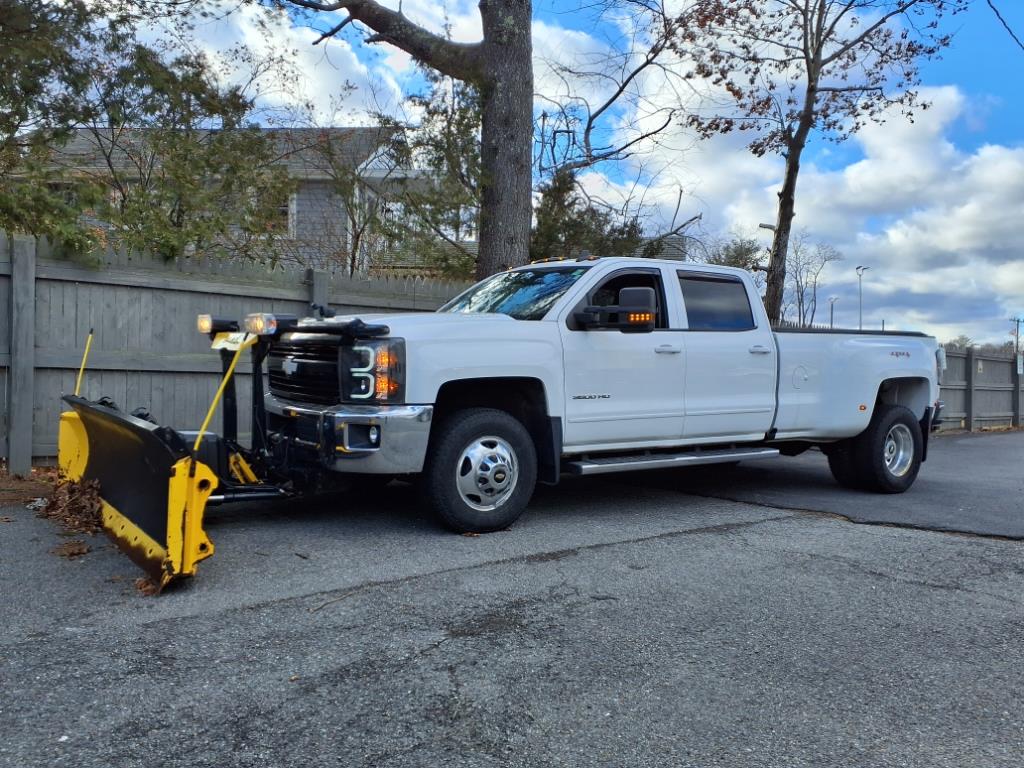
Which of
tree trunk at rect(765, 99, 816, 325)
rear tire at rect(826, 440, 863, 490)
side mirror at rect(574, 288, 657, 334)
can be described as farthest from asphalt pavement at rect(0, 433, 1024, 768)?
tree trunk at rect(765, 99, 816, 325)

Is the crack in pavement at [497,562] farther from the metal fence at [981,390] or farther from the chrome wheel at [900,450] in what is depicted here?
the metal fence at [981,390]

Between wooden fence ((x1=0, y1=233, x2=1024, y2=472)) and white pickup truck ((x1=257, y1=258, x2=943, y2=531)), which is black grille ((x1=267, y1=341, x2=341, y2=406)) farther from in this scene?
wooden fence ((x1=0, y1=233, x2=1024, y2=472))

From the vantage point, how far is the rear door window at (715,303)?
7.06 metres

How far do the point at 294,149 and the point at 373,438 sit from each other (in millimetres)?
9173

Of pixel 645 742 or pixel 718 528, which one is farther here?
pixel 718 528

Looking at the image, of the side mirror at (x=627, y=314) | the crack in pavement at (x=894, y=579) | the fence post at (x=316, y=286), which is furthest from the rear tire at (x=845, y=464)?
the fence post at (x=316, y=286)

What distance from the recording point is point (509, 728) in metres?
2.93

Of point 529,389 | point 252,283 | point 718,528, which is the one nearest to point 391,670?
point 529,389

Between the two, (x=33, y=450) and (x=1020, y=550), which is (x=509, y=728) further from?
(x=33, y=450)

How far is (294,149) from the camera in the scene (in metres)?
13.1

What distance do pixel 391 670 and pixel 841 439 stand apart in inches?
233

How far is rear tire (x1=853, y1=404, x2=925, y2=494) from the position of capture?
7945mm

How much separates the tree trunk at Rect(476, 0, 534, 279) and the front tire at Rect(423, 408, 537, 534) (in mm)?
5391

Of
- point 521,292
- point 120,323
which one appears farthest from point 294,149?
point 521,292
